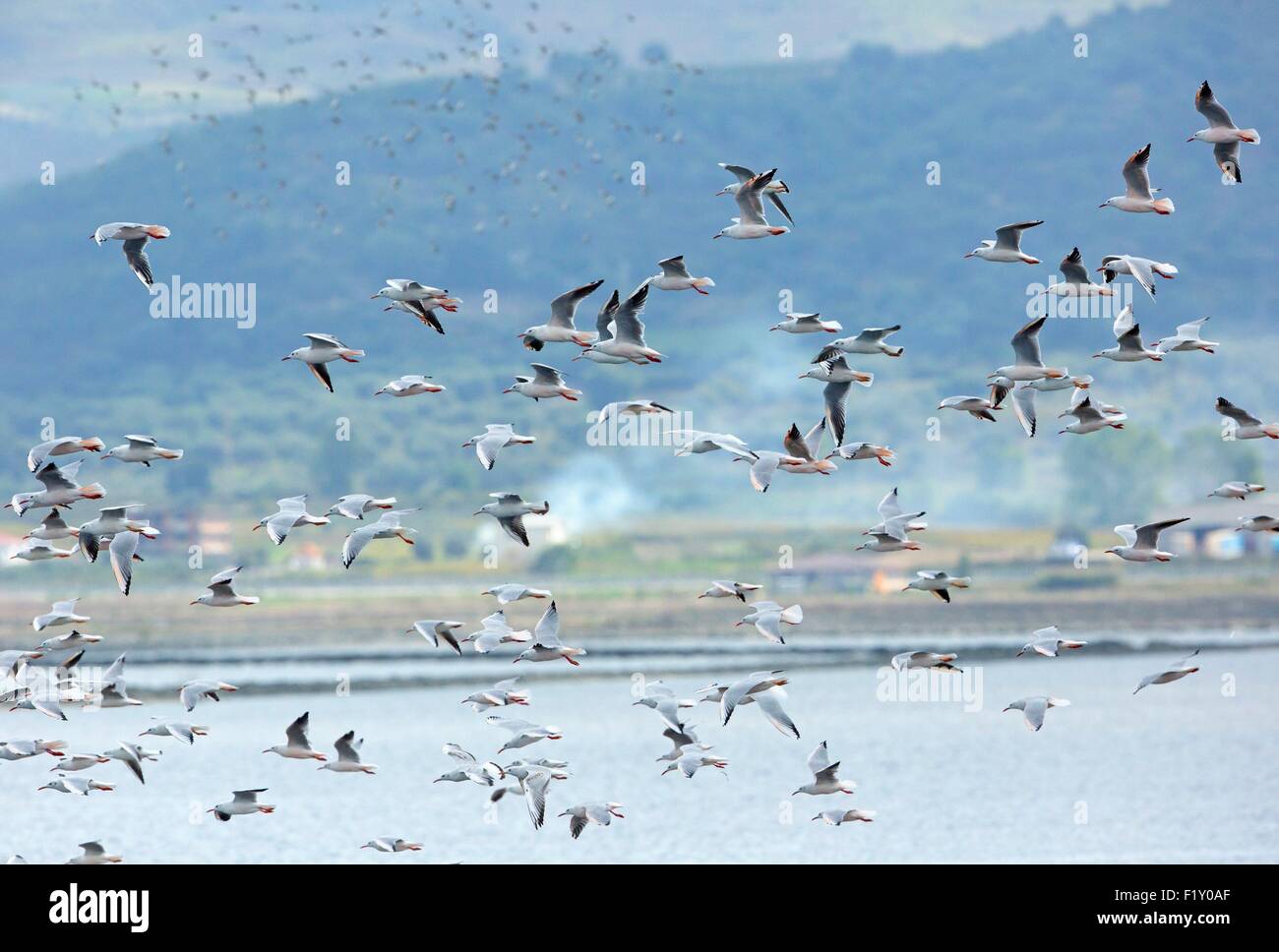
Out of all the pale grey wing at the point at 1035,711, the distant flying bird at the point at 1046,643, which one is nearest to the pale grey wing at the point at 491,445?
the distant flying bird at the point at 1046,643

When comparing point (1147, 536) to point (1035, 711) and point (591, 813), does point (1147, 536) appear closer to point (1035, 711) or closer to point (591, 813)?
point (1035, 711)

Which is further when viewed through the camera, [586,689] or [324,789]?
[586,689]

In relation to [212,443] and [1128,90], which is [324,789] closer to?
[212,443]

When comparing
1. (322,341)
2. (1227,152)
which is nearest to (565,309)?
(322,341)

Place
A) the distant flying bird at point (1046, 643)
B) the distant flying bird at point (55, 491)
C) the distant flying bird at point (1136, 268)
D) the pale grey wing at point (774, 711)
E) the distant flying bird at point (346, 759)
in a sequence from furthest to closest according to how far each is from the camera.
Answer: the distant flying bird at point (346, 759), the distant flying bird at point (55, 491), the distant flying bird at point (1046, 643), the distant flying bird at point (1136, 268), the pale grey wing at point (774, 711)

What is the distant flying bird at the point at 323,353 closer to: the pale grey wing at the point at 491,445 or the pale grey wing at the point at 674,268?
→ the pale grey wing at the point at 491,445

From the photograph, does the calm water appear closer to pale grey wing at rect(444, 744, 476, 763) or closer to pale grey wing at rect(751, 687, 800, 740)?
pale grey wing at rect(444, 744, 476, 763)
